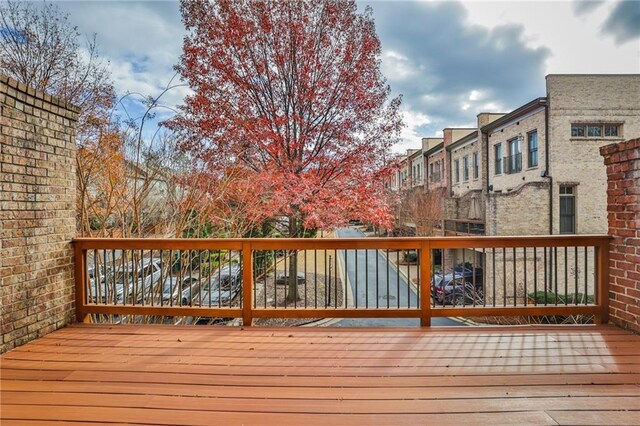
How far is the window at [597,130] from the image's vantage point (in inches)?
479

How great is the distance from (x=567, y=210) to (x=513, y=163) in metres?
3.11

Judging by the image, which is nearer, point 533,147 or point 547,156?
point 547,156

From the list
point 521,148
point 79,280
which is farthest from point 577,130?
point 79,280

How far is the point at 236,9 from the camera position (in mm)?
6129

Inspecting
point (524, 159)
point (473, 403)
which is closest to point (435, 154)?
point (524, 159)

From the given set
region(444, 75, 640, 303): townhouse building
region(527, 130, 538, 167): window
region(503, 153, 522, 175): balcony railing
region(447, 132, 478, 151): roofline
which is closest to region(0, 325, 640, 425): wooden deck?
region(444, 75, 640, 303): townhouse building

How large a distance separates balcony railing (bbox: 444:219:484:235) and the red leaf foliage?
8.77 m

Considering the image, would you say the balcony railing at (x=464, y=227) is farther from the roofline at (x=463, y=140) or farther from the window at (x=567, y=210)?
the roofline at (x=463, y=140)

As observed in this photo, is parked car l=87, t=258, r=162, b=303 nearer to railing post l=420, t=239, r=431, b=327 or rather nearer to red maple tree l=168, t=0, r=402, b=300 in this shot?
red maple tree l=168, t=0, r=402, b=300

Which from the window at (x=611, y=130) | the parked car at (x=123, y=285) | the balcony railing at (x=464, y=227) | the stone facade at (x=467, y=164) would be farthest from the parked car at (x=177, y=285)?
the window at (x=611, y=130)

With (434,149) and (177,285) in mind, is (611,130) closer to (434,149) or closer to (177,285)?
(434,149)

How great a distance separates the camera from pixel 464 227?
14812 millimetres

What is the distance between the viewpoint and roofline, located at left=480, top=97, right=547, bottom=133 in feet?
39.9

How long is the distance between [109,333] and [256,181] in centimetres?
347
